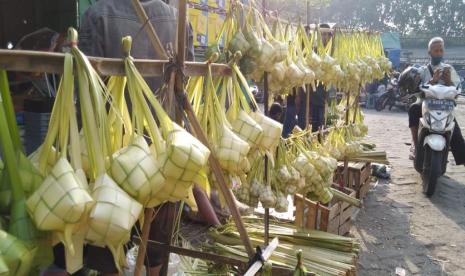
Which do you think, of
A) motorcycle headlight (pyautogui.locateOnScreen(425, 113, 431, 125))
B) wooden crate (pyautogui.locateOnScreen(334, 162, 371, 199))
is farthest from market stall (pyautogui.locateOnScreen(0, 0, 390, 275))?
motorcycle headlight (pyautogui.locateOnScreen(425, 113, 431, 125))

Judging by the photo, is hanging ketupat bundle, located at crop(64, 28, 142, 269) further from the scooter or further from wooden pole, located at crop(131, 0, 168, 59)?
the scooter

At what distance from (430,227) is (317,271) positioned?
2467 mm

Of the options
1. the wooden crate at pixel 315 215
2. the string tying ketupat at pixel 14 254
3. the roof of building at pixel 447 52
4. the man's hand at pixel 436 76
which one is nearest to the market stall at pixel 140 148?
the string tying ketupat at pixel 14 254

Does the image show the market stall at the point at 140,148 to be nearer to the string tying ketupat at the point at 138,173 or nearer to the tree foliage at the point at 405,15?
the string tying ketupat at the point at 138,173

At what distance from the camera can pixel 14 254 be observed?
1010 mm

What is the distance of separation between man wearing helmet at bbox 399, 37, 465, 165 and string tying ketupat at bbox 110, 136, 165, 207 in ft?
17.5

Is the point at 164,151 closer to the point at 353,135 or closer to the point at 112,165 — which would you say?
the point at 112,165

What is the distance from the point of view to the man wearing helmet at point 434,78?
5582mm

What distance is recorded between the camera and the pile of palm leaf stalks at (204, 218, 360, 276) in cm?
278

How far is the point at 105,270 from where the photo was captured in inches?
76.9

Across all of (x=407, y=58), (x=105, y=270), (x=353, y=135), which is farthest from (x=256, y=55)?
(x=407, y=58)

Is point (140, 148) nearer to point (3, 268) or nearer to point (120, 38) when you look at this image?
point (3, 268)

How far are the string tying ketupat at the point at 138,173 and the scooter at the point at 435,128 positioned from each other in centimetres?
489

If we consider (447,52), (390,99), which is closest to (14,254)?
(390,99)
